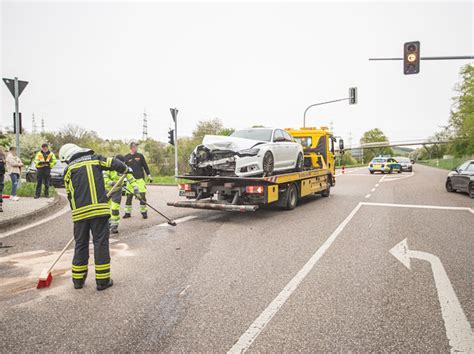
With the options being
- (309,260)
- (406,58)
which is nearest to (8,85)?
(309,260)

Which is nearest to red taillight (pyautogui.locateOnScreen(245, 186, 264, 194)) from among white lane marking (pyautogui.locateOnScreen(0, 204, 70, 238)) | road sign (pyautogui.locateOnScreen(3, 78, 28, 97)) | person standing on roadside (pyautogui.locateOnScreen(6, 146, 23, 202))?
white lane marking (pyautogui.locateOnScreen(0, 204, 70, 238))

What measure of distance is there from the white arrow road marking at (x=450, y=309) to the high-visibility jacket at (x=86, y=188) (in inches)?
148

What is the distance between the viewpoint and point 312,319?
3.15 m

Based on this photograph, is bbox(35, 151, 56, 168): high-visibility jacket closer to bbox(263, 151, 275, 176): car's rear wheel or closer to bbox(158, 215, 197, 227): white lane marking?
bbox(158, 215, 197, 227): white lane marking

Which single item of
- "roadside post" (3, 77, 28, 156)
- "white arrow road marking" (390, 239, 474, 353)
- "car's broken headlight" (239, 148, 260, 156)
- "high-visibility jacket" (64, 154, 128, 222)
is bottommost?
"white arrow road marking" (390, 239, 474, 353)

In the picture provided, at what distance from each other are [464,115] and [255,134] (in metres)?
35.4

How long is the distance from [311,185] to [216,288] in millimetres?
7489

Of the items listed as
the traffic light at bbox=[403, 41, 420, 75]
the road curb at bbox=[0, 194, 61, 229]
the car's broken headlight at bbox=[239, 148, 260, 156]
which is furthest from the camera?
the traffic light at bbox=[403, 41, 420, 75]

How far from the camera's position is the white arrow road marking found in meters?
2.76

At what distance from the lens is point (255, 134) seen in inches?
369

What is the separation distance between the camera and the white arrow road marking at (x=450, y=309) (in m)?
2.76

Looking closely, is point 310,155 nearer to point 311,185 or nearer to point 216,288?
point 311,185

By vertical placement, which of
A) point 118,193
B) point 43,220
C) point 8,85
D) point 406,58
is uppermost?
point 406,58

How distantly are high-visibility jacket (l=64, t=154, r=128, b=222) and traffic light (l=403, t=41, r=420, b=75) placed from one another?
45.8 ft
